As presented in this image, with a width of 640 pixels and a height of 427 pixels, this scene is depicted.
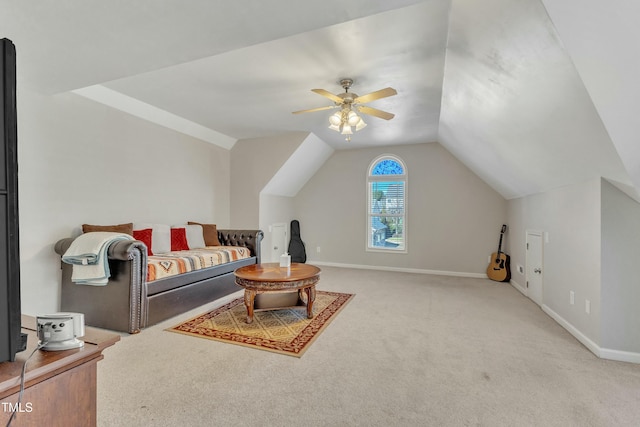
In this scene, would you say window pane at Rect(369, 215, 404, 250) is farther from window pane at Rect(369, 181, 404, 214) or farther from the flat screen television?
the flat screen television

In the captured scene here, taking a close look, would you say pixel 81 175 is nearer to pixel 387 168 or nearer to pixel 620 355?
pixel 387 168

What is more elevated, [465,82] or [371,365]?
[465,82]

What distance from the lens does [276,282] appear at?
118 inches

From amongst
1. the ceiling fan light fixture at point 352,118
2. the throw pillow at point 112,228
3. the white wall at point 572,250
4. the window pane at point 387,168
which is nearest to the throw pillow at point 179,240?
the throw pillow at point 112,228

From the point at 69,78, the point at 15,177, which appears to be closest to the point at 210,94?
the point at 69,78

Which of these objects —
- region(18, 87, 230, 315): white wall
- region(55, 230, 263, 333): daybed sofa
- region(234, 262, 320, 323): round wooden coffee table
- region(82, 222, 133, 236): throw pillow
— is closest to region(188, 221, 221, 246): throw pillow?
region(18, 87, 230, 315): white wall

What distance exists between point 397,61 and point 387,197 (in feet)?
12.2

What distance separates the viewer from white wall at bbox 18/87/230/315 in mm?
2971

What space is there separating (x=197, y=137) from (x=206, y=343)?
3.59 meters

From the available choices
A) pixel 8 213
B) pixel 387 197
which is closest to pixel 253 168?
pixel 387 197

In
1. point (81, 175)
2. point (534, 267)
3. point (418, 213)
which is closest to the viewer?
point (81, 175)

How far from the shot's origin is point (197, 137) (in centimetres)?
508

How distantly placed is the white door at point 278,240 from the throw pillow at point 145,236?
251 cm

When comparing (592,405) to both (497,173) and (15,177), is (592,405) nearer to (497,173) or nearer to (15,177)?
(15,177)
